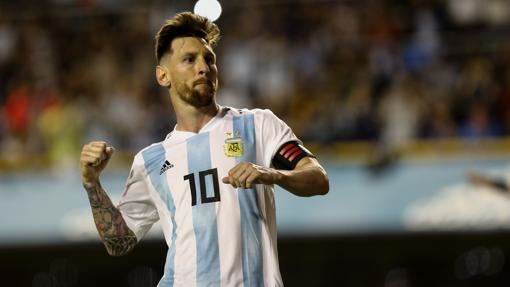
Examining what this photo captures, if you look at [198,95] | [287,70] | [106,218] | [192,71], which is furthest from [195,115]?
[287,70]

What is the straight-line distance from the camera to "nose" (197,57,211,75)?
5.00m

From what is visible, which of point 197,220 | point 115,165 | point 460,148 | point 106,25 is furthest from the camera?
point 106,25

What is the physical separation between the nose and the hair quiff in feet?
0.57

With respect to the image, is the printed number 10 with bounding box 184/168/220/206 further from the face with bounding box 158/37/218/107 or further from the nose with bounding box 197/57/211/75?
the nose with bounding box 197/57/211/75

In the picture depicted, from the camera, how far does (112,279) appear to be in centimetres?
1441

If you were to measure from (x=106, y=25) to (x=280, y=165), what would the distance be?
31.2ft

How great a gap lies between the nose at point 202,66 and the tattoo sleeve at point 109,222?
29.8 inches

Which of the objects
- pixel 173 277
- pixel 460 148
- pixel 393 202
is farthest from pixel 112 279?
pixel 173 277

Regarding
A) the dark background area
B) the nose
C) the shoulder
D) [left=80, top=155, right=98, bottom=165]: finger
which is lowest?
the dark background area

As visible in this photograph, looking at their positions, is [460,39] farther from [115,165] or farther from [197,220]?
[197,220]

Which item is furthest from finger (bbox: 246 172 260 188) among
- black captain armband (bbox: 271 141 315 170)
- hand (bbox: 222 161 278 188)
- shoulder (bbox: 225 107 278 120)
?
shoulder (bbox: 225 107 278 120)

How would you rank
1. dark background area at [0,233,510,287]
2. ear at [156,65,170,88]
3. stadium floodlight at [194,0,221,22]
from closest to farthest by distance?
ear at [156,65,170,88] → stadium floodlight at [194,0,221,22] → dark background area at [0,233,510,287]

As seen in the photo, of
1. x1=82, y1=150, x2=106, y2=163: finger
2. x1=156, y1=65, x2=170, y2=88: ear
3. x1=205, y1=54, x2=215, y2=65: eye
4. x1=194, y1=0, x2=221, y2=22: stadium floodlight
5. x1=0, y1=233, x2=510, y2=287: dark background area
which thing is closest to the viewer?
x1=82, y1=150, x2=106, y2=163: finger

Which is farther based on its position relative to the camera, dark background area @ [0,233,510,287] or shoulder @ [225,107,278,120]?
dark background area @ [0,233,510,287]
